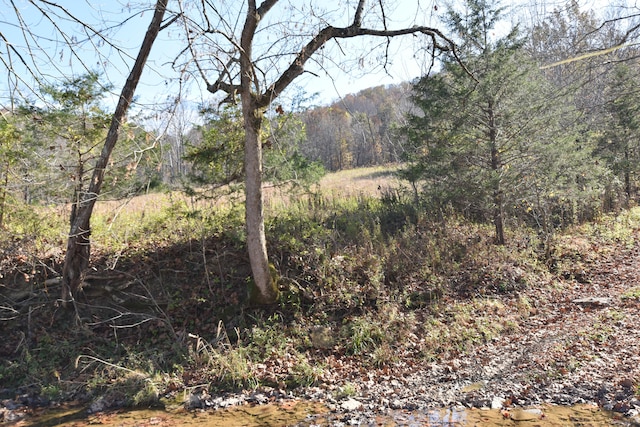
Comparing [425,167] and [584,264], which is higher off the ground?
[425,167]

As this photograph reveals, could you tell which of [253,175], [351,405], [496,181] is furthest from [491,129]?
[351,405]

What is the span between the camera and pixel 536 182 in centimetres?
1097

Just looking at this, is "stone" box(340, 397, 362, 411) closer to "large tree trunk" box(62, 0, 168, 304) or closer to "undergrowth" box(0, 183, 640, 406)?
"undergrowth" box(0, 183, 640, 406)

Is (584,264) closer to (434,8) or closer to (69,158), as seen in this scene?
(434,8)

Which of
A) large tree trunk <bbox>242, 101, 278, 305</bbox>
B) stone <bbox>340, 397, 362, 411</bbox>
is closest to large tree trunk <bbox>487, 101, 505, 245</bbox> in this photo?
large tree trunk <bbox>242, 101, 278, 305</bbox>

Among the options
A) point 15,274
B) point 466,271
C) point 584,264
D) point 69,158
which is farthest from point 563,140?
point 15,274

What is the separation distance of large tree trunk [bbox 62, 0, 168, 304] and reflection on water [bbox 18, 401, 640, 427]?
2.73 m

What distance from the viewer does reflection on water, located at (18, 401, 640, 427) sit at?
199 inches

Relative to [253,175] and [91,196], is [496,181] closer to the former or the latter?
[253,175]

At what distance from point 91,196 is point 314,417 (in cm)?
569

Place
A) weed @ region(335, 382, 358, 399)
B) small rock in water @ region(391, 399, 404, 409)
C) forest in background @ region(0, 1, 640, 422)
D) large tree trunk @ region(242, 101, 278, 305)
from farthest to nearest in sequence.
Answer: large tree trunk @ region(242, 101, 278, 305)
forest in background @ region(0, 1, 640, 422)
weed @ region(335, 382, 358, 399)
small rock in water @ region(391, 399, 404, 409)

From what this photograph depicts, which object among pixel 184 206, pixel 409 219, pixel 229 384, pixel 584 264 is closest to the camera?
pixel 229 384

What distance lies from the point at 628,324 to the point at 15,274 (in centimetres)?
1135

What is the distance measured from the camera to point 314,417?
18.6ft
